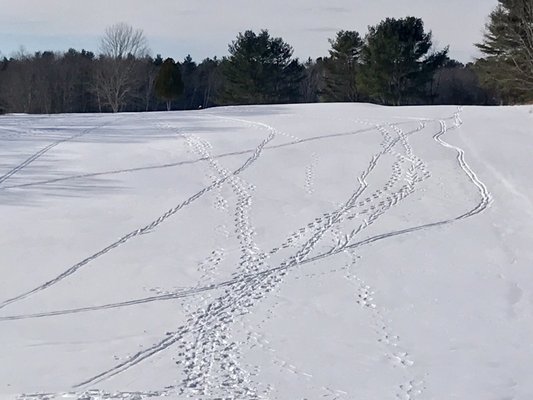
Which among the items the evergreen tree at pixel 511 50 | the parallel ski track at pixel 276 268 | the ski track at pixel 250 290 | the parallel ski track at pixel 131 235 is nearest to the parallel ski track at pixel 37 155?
the parallel ski track at pixel 131 235

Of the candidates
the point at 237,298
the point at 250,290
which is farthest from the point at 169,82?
the point at 237,298

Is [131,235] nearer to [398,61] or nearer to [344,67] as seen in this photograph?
[398,61]

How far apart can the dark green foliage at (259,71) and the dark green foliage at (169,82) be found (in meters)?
2.99

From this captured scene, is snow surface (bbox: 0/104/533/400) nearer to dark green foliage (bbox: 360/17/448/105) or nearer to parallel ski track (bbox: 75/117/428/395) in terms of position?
parallel ski track (bbox: 75/117/428/395)

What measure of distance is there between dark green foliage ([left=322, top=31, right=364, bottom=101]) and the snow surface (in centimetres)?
2708

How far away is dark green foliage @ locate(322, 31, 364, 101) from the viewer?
45719 millimetres

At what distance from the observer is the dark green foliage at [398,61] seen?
4147cm

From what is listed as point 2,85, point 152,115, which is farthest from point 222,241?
point 2,85

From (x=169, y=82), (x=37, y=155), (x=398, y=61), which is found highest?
(x=398, y=61)

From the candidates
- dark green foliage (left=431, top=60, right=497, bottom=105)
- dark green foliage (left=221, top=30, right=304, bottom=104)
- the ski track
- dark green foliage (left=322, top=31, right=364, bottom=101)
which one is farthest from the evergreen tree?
the ski track

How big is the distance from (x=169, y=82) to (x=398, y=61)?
43.3 ft

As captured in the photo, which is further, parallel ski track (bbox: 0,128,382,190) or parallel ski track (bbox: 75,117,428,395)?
parallel ski track (bbox: 0,128,382,190)

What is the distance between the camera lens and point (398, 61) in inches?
1646

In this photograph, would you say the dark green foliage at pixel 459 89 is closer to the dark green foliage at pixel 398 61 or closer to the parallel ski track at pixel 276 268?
the dark green foliage at pixel 398 61
